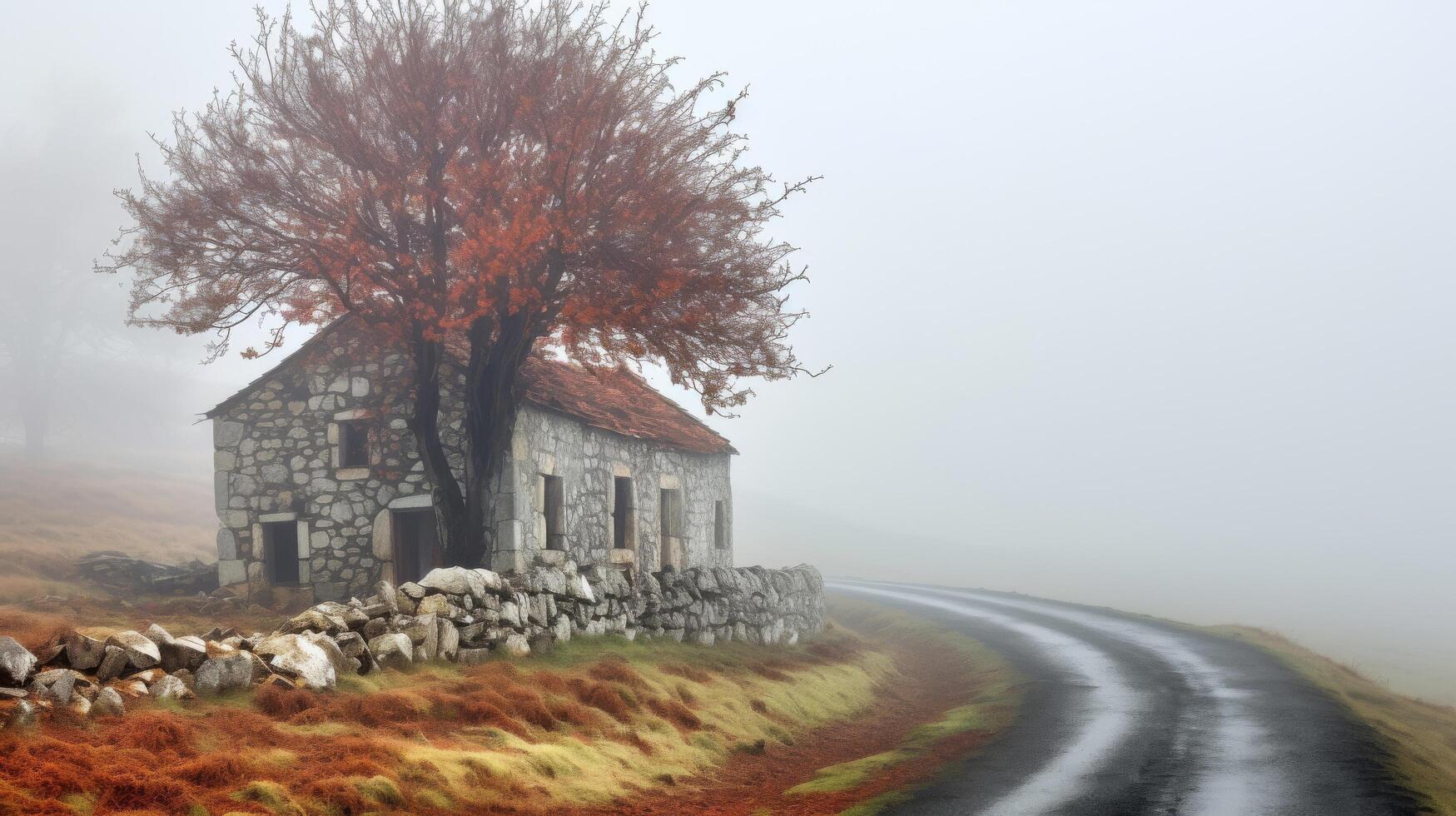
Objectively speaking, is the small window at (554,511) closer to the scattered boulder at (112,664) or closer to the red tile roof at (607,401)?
the red tile roof at (607,401)

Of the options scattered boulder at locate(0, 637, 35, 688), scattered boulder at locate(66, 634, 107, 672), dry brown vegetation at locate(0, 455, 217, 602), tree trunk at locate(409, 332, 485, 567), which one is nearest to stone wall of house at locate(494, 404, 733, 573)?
tree trunk at locate(409, 332, 485, 567)

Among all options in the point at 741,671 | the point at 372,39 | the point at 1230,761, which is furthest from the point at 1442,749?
the point at 372,39

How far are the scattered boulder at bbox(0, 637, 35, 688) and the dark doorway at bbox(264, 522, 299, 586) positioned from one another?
12647mm

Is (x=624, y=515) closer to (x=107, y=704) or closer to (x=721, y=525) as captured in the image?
(x=721, y=525)

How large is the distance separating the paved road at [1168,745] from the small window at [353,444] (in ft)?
44.1

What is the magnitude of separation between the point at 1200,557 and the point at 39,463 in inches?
3014

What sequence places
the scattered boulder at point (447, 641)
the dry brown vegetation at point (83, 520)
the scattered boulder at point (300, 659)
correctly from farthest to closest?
the dry brown vegetation at point (83, 520) → the scattered boulder at point (447, 641) → the scattered boulder at point (300, 659)

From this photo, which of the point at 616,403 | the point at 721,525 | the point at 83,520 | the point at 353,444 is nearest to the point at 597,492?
the point at 616,403

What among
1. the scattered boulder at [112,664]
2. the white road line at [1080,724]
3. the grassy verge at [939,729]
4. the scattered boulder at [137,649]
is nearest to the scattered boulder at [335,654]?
the scattered boulder at [137,649]

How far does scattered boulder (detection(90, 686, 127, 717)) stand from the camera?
9.68m

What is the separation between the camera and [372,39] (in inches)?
709

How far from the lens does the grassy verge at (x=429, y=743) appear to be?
27.7ft

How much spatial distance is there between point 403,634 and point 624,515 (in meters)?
11.5

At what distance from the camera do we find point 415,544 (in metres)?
22.6
